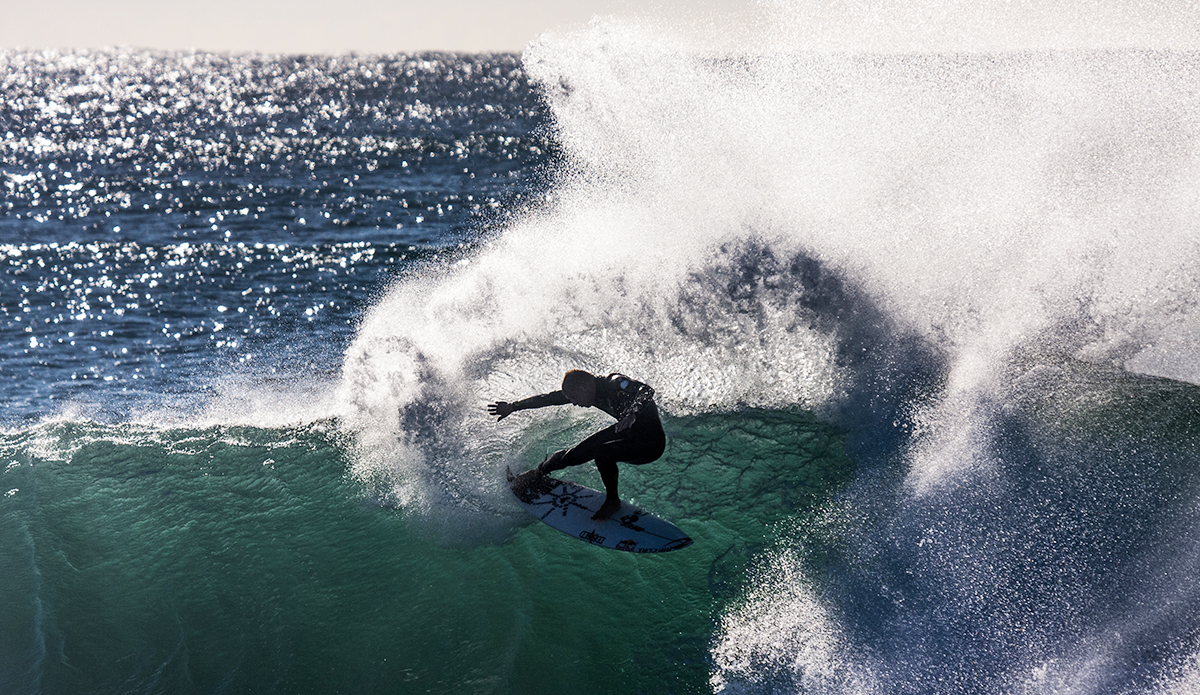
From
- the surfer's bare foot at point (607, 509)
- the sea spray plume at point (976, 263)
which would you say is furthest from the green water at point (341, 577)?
the sea spray plume at point (976, 263)

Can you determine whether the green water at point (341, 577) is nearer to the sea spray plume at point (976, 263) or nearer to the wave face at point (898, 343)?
the wave face at point (898, 343)

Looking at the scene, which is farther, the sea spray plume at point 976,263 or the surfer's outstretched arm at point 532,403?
the surfer's outstretched arm at point 532,403

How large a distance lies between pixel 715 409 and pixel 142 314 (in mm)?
12957

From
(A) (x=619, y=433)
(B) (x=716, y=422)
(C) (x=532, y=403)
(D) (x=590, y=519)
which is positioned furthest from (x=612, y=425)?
(B) (x=716, y=422)

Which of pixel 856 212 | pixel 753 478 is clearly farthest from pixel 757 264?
pixel 753 478

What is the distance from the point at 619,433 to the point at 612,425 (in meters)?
0.15

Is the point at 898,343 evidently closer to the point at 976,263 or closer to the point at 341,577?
the point at 976,263

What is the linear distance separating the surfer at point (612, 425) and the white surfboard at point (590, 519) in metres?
0.15

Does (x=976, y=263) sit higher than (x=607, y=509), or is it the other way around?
(x=976, y=263)

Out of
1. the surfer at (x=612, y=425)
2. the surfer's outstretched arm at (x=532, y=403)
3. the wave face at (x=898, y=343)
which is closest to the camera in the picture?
the wave face at (x=898, y=343)

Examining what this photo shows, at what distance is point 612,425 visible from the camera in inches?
270

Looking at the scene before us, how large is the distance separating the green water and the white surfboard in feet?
1.33

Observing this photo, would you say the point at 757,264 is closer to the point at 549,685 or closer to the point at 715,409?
the point at 715,409

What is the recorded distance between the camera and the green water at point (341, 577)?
6.34 meters
